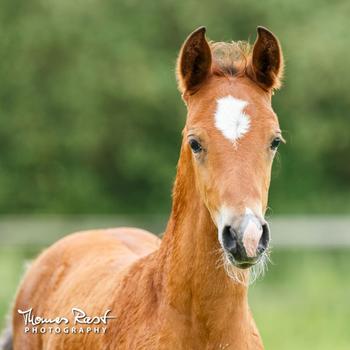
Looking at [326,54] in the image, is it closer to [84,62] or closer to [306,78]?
[306,78]

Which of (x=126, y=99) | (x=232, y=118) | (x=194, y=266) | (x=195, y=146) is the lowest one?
(x=194, y=266)

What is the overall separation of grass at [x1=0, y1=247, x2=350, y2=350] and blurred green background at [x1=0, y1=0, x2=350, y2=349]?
2.79 metres

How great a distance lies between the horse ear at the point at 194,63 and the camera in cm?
472

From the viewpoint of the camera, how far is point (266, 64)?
4.78 m

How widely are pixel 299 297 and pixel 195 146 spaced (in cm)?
986

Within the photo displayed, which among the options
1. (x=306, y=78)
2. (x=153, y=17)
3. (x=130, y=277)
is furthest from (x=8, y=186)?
(x=130, y=277)

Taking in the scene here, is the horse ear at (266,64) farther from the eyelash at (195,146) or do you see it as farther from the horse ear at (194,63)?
the eyelash at (195,146)

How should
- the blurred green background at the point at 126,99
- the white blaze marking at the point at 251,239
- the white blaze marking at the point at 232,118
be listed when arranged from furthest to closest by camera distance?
the blurred green background at the point at 126,99
the white blaze marking at the point at 232,118
the white blaze marking at the point at 251,239

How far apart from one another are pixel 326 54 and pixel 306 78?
781 millimetres

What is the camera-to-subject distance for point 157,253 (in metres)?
4.91

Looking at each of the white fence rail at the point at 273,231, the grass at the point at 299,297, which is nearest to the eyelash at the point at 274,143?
the grass at the point at 299,297

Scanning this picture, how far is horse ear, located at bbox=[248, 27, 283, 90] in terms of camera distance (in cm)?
473

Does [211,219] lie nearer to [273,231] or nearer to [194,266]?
[194,266]

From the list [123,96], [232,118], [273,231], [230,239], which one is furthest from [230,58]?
[123,96]
